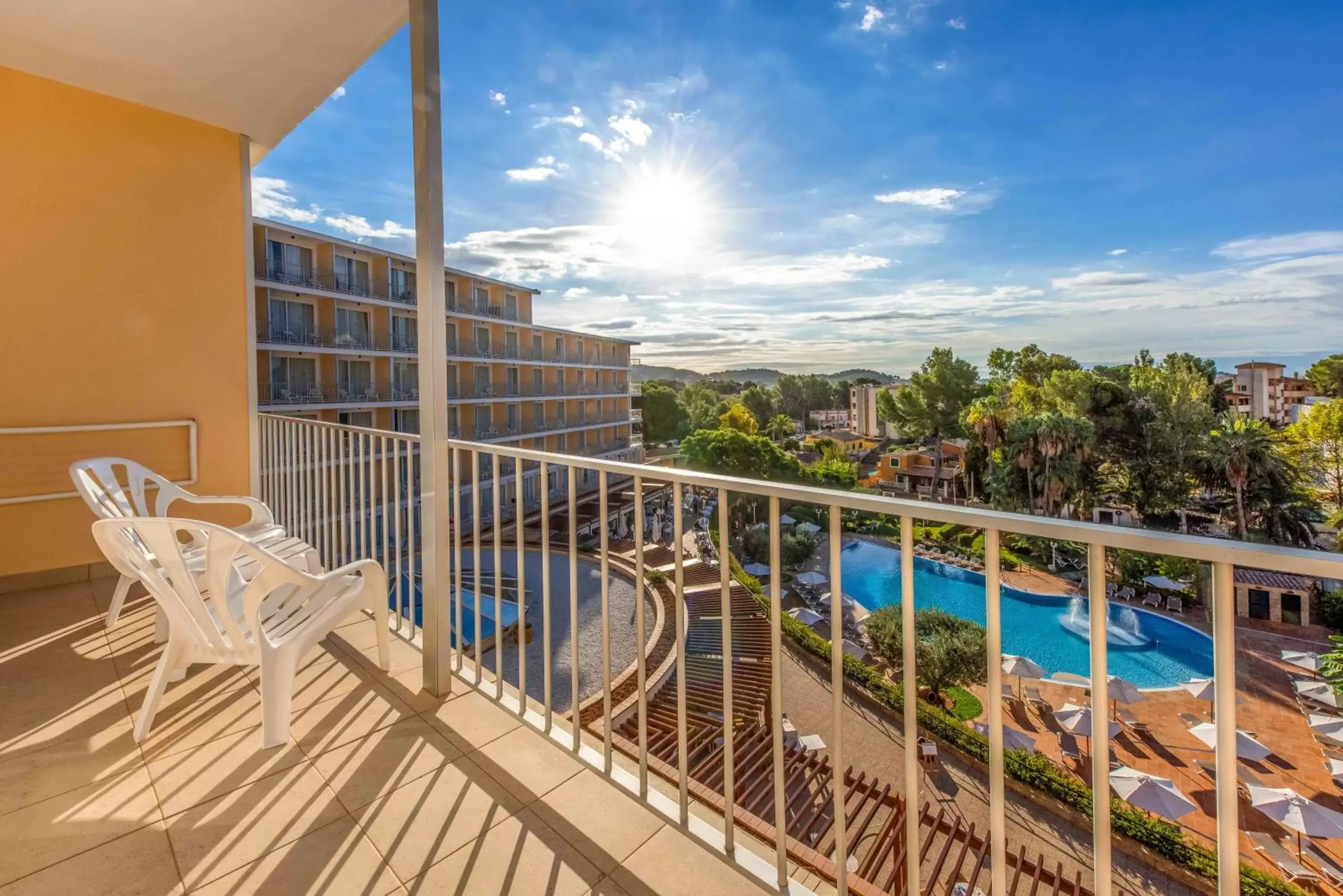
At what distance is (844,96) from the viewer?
72.3ft

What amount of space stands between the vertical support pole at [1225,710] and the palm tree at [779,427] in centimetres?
2130

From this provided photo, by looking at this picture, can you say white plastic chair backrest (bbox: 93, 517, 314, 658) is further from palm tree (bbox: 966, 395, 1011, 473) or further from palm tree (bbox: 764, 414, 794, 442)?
palm tree (bbox: 966, 395, 1011, 473)

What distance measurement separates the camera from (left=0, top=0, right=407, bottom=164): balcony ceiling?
2.47m

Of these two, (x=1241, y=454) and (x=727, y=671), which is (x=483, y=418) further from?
(x=1241, y=454)

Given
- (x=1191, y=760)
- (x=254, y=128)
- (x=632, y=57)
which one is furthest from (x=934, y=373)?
(x=254, y=128)

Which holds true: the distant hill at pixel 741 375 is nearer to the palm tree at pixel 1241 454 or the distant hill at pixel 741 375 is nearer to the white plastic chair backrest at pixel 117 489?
the palm tree at pixel 1241 454

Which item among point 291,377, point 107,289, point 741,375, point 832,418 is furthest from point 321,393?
point 832,418

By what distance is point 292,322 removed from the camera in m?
14.0

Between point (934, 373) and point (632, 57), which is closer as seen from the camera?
point (632, 57)

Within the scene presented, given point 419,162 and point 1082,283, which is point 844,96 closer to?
point 1082,283

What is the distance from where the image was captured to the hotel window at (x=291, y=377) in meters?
Result: 13.5

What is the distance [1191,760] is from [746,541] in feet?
26.7

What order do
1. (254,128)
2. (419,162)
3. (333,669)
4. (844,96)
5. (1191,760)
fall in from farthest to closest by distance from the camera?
(844,96), (1191,760), (254,128), (333,669), (419,162)

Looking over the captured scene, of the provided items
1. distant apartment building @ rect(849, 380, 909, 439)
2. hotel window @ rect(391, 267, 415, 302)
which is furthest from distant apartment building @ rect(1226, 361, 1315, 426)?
hotel window @ rect(391, 267, 415, 302)
